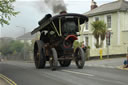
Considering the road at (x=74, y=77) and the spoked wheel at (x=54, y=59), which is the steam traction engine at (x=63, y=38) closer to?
the spoked wheel at (x=54, y=59)

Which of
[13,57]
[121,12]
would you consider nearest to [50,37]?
[121,12]

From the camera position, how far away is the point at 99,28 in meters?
27.7

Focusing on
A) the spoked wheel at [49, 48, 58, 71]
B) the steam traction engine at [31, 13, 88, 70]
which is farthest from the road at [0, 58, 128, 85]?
the steam traction engine at [31, 13, 88, 70]

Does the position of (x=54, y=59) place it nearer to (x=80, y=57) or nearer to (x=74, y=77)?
(x=80, y=57)

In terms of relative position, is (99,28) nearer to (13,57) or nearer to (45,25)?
(45,25)

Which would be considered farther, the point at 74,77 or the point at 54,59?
the point at 54,59

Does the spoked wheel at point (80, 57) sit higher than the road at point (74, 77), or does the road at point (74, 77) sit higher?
the spoked wheel at point (80, 57)

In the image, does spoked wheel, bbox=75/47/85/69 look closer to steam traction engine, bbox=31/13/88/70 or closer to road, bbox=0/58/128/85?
steam traction engine, bbox=31/13/88/70

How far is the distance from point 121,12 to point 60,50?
2104 centimetres

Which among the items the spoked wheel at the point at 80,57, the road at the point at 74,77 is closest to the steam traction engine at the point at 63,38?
the spoked wheel at the point at 80,57

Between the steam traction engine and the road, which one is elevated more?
the steam traction engine

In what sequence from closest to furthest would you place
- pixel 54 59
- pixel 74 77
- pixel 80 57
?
pixel 74 77
pixel 54 59
pixel 80 57

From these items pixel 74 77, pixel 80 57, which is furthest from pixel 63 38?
pixel 74 77

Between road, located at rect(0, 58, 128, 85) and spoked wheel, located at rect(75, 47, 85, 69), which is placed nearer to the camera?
road, located at rect(0, 58, 128, 85)
